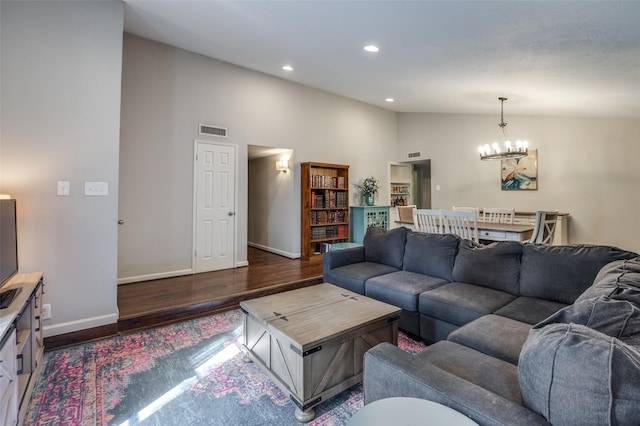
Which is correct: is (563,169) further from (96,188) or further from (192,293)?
(96,188)

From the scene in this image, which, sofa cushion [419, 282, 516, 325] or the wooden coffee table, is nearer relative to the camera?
the wooden coffee table

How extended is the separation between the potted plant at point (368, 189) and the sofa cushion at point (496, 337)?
4.79 m

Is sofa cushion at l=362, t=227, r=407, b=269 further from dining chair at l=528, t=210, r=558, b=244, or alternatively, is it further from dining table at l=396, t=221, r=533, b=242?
dining chair at l=528, t=210, r=558, b=244

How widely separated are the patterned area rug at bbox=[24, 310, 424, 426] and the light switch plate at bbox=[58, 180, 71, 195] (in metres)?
1.35

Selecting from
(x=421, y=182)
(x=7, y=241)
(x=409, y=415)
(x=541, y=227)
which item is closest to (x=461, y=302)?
(x=409, y=415)

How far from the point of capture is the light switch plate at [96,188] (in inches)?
110

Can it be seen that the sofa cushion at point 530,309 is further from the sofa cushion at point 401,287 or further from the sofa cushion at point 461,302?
the sofa cushion at point 401,287

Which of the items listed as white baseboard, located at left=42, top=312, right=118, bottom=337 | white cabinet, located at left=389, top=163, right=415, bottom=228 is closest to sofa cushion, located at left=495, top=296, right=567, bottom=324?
white baseboard, located at left=42, top=312, right=118, bottom=337

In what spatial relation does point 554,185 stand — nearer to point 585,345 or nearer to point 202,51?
point 585,345

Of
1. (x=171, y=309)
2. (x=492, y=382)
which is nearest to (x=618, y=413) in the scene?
(x=492, y=382)

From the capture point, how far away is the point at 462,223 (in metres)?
3.94

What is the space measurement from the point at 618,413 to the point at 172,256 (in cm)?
465

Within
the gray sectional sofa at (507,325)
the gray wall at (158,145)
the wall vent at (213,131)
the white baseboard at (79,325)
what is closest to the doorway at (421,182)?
the gray wall at (158,145)

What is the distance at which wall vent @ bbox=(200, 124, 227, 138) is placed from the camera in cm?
461
